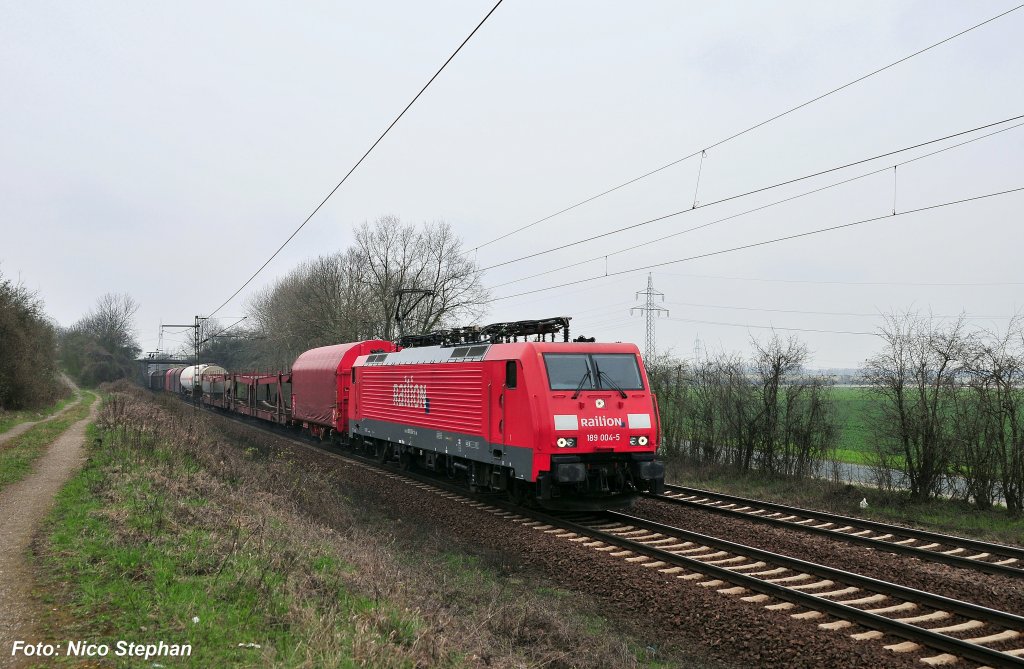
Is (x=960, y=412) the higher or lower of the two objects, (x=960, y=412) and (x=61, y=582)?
the higher

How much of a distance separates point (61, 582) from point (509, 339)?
916cm

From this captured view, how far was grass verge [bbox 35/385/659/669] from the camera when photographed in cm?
575

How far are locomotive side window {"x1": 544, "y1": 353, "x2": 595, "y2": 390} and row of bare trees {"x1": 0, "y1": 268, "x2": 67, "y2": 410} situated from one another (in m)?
25.6

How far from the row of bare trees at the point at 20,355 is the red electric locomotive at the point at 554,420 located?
23172 mm

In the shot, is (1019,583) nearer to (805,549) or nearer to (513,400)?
(805,549)

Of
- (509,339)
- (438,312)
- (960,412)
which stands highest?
(438,312)

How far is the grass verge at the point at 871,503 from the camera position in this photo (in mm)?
13090

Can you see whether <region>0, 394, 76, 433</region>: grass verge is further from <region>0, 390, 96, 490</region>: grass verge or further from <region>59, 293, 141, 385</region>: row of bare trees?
<region>59, 293, 141, 385</region>: row of bare trees

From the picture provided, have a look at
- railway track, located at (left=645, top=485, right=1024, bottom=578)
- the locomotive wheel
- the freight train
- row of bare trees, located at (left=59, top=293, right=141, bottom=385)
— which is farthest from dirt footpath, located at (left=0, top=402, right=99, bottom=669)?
row of bare trees, located at (left=59, top=293, right=141, bottom=385)

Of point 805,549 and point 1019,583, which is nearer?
point 1019,583

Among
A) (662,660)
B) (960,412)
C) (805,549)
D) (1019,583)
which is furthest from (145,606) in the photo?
(960,412)

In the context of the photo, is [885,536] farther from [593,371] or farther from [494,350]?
[494,350]

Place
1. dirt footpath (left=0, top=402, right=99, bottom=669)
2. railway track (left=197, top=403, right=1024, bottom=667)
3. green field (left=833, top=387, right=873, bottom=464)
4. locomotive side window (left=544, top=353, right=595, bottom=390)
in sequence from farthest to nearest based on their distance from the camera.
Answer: green field (left=833, top=387, right=873, bottom=464), locomotive side window (left=544, top=353, right=595, bottom=390), railway track (left=197, top=403, right=1024, bottom=667), dirt footpath (left=0, top=402, right=99, bottom=669)

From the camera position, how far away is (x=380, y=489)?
17156 millimetres
